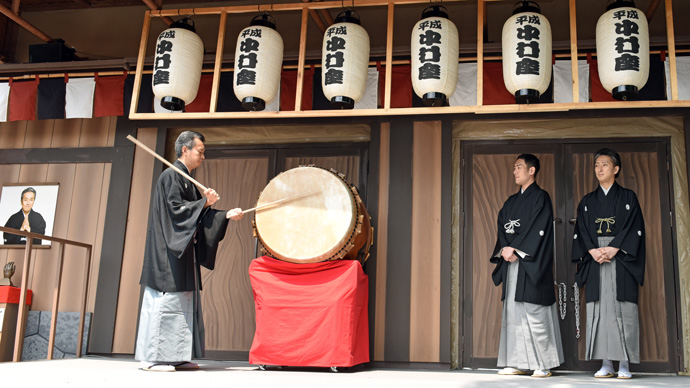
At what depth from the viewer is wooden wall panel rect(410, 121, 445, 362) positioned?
5.06 meters

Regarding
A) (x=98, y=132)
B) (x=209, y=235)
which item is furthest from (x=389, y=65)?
(x=98, y=132)

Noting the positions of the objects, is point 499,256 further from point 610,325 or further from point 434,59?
point 434,59

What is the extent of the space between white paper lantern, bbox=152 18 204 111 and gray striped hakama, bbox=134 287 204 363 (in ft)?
4.94

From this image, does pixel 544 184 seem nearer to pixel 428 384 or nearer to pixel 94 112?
pixel 428 384

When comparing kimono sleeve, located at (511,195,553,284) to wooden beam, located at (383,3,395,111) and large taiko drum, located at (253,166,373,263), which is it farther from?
wooden beam, located at (383,3,395,111)

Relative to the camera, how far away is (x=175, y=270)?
3977mm

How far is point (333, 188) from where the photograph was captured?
179 inches

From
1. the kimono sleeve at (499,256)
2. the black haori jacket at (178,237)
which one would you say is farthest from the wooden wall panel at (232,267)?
the kimono sleeve at (499,256)

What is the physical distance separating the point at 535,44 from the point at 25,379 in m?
3.63

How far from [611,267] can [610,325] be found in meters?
0.41

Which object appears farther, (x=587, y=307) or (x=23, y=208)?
(x=23, y=208)

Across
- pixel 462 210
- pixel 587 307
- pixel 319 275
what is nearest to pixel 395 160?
pixel 462 210

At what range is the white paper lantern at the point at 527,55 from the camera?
418 cm

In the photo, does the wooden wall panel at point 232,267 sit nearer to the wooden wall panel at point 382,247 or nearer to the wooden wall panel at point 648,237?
the wooden wall panel at point 382,247
